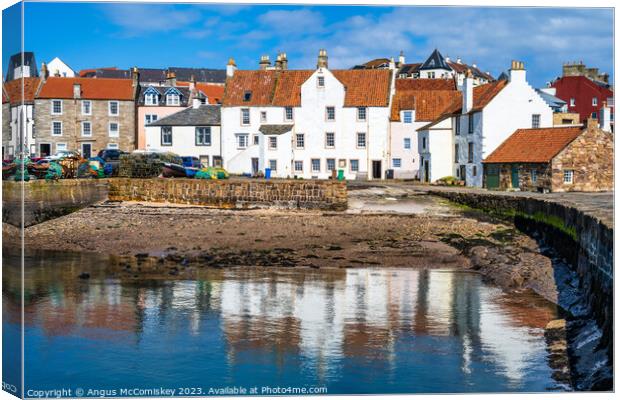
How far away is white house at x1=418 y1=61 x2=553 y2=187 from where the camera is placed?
1740 inches

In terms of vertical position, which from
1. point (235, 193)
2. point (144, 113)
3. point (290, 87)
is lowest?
point (235, 193)

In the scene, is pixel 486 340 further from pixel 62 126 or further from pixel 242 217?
pixel 62 126

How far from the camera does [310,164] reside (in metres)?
58.4

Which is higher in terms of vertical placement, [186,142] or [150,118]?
[150,118]

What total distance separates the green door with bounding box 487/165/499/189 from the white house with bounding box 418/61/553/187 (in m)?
0.86

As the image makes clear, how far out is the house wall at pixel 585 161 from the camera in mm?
36438

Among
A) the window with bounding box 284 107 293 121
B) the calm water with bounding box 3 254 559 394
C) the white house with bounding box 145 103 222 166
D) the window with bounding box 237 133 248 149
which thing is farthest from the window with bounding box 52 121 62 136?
the calm water with bounding box 3 254 559 394

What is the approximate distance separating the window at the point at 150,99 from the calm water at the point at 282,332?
45.8m

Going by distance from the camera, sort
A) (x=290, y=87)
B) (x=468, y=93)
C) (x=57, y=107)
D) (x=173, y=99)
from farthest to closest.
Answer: (x=173, y=99) < (x=57, y=107) < (x=290, y=87) < (x=468, y=93)

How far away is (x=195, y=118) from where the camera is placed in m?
62.2

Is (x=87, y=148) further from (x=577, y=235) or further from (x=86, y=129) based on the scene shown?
(x=577, y=235)

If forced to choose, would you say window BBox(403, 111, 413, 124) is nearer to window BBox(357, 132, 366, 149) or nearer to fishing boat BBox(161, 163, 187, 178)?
window BBox(357, 132, 366, 149)

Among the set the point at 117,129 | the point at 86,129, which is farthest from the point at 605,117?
the point at 86,129

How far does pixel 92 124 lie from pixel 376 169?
2262 centimetres
